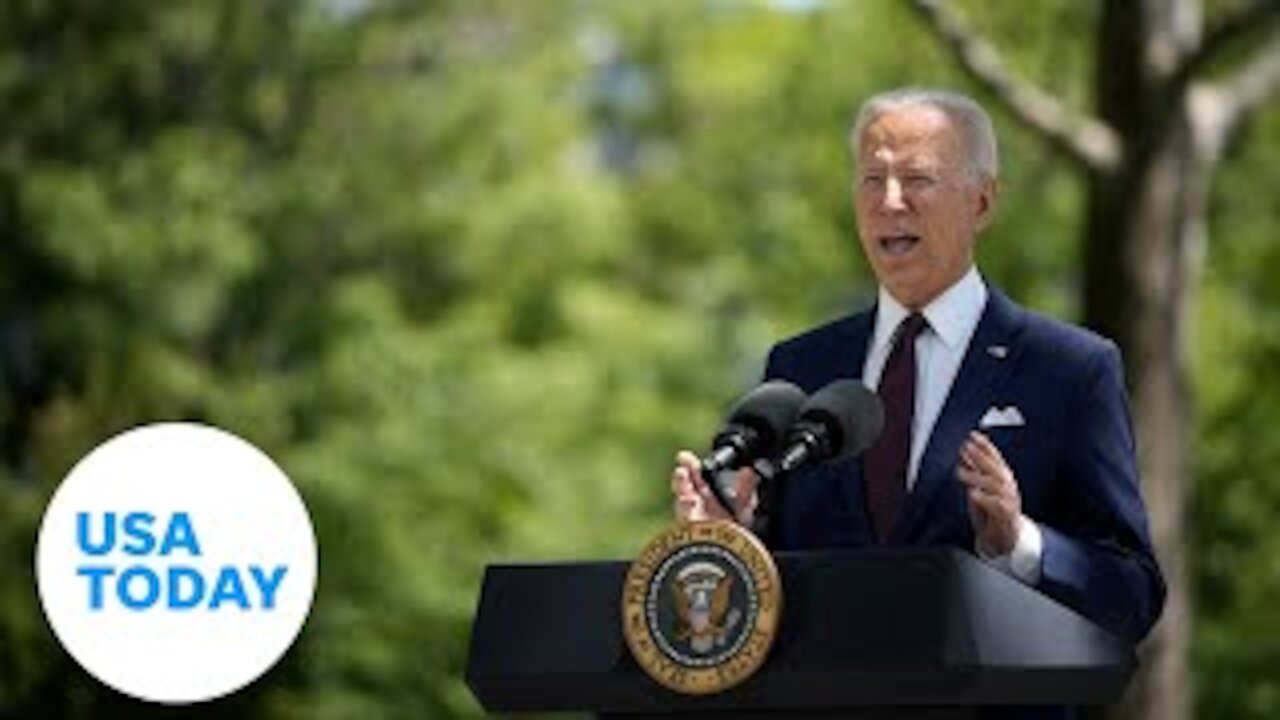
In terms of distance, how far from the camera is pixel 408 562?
27.1m

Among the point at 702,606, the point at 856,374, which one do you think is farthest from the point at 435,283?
the point at 702,606

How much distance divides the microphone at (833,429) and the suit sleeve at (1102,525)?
27 centimetres

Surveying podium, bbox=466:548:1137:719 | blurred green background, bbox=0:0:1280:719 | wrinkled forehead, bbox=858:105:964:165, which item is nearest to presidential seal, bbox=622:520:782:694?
podium, bbox=466:548:1137:719

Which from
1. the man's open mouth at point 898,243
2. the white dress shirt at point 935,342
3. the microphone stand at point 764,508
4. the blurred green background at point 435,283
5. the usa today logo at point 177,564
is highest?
the man's open mouth at point 898,243

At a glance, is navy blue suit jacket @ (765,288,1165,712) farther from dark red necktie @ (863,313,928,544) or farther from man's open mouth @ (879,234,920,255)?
man's open mouth @ (879,234,920,255)

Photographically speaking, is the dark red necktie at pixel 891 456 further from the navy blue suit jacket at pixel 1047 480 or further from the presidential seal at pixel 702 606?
the presidential seal at pixel 702 606

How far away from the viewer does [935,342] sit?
4.32 meters

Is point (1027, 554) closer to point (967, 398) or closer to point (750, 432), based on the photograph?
point (967, 398)

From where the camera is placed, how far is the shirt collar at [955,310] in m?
4.31

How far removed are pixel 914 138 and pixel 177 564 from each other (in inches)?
133

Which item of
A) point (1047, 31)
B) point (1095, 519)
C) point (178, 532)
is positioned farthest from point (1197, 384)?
point (1095, 519)

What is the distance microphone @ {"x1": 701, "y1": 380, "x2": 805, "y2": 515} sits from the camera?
4164 millimetres

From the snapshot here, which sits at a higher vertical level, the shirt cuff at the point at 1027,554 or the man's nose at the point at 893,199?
the man's nose at the point at 893,199

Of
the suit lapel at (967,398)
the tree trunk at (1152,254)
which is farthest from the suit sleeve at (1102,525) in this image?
the tree trunk at (1152,254)
